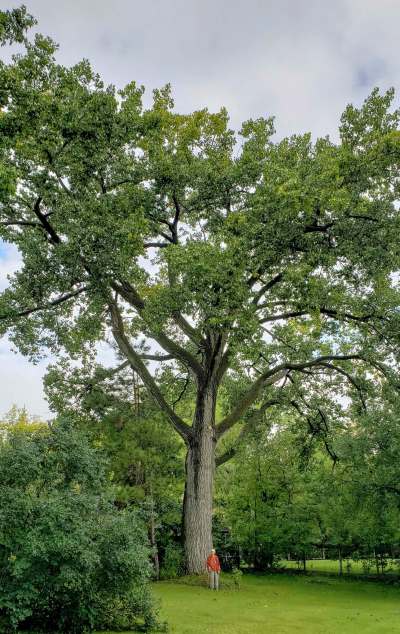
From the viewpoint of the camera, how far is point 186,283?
13898mm

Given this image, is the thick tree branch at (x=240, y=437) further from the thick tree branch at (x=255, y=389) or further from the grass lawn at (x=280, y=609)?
the grass lawn at (x=280, y=609)

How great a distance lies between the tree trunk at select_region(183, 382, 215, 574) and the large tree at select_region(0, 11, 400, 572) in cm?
5

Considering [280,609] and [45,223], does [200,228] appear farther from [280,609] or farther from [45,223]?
[280,609]

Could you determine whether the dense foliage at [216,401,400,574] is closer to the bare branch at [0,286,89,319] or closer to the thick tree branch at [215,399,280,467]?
the thick tree branch at [215,399,280,467]

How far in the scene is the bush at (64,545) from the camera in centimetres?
742

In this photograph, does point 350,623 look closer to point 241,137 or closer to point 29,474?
point 29,474

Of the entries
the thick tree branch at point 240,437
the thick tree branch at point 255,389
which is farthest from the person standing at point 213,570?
the thick tree branch at point 240,437

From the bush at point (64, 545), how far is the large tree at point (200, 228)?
6079 millimetres

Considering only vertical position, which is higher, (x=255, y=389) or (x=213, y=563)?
(x=255, y=389)

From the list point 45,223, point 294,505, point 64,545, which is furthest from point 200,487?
point 64,545

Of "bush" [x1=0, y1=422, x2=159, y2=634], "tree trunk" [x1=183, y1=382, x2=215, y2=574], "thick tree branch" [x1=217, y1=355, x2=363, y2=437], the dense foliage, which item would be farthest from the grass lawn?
"thick tree branch" [x1=217, y1=355, x2=363, y2=437]

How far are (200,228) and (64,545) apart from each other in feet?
40.8

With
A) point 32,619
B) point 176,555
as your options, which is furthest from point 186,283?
point 176,555

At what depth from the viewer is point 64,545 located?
736 cm
